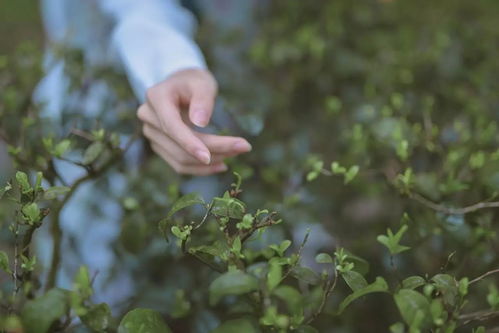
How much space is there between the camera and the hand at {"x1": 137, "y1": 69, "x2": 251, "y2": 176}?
88cm

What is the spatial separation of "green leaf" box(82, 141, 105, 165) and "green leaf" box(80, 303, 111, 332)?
1.11 feet

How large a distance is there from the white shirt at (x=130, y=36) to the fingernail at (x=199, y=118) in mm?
223

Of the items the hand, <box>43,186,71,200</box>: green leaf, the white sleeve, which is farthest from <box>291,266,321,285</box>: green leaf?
the white sleeve

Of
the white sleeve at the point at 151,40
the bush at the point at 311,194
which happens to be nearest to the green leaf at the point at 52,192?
the bush at the point at 311,194

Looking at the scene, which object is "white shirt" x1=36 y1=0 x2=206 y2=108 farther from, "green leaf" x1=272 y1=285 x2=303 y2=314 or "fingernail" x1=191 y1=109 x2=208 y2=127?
"green leaf" x1=272 y1=285 x2=303 y2=314

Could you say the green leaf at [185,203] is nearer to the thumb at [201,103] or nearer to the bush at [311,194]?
the bush at [311,194]

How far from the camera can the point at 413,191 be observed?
100 cm

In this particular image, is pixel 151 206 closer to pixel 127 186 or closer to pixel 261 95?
pixel 127 186

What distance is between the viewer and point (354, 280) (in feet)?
2.52

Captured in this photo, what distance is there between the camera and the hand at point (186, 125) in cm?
88

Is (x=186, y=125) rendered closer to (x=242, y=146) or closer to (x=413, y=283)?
(x=242, y=146)

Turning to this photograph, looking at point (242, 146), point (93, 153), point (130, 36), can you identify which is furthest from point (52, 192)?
point (130, 36)

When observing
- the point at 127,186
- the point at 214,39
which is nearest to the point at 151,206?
the point at 127,186

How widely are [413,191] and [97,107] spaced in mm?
800
